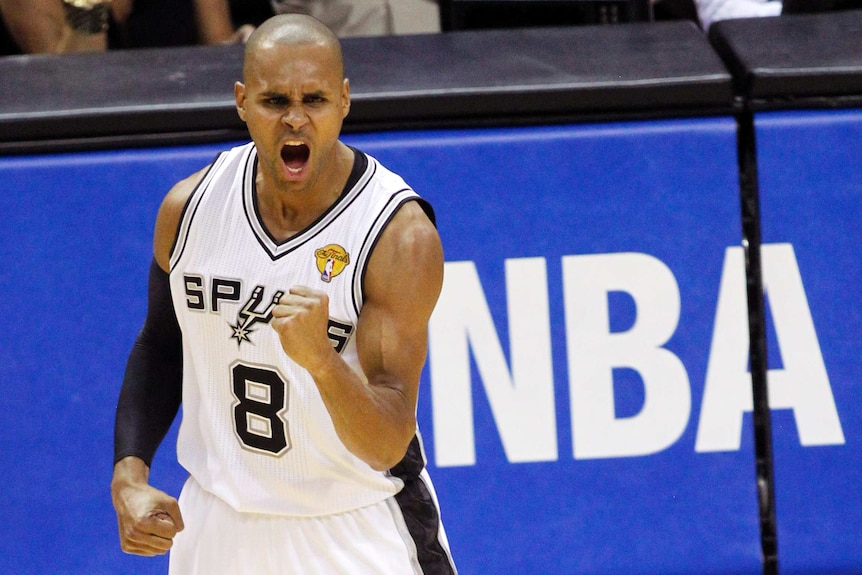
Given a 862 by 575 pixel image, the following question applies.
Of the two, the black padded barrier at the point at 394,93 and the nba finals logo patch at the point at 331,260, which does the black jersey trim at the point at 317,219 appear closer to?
the nba finals logo patch at the point at 331,260

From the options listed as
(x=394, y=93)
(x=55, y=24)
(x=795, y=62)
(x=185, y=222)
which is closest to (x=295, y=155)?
(x=185, y=222)

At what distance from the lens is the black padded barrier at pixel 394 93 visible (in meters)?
3.17

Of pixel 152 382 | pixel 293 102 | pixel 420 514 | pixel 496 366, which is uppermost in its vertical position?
pixel 293 102

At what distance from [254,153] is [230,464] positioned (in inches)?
22.4

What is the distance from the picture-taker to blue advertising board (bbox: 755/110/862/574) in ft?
10.6

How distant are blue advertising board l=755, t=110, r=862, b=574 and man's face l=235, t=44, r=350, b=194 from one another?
1.54 metres

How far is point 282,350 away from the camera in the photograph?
2.19 m

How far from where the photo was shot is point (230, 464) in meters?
2.29

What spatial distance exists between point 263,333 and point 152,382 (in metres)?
0.33

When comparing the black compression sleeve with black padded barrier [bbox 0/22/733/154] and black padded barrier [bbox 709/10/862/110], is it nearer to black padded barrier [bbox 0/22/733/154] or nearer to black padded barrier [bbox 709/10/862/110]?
black padded barrier [bbox 0/22/733/154]

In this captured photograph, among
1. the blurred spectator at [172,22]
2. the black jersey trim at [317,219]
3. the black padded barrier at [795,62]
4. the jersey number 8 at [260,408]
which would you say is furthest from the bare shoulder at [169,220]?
the blurred spectator at [172,22]

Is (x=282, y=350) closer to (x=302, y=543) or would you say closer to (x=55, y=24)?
(x=302, y=543)

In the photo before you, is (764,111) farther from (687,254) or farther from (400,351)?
(400,351)

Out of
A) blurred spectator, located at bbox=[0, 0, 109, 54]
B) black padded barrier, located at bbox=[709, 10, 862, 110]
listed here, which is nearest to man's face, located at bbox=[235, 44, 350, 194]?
black padded barrier, located at bbox=[709, 10, 862, 110]
